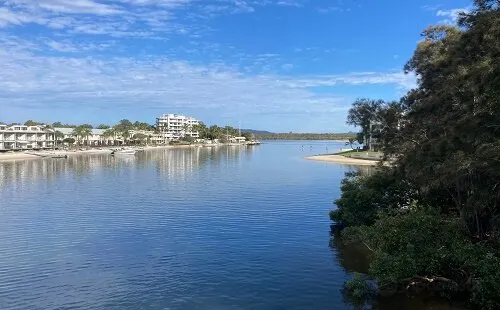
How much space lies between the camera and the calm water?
21.9m

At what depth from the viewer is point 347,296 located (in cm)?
2195

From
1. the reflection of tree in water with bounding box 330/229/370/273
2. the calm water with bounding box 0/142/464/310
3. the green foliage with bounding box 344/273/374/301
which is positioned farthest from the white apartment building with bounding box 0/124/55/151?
the green foliage with bounding box 344/273/374/301

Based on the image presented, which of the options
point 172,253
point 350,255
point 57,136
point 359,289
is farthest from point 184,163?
point 57,136

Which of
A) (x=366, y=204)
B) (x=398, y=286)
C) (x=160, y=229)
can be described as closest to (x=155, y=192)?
(x=160, y=229)

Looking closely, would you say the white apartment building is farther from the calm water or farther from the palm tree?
the calm water

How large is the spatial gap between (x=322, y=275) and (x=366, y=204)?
981 cm

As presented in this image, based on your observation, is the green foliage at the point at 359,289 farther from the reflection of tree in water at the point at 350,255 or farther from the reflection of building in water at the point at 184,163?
the reflection of building in water at the point at 184,163

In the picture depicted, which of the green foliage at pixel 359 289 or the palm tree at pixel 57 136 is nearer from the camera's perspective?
the green foliage at pixel 359 289

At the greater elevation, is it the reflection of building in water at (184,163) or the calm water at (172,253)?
the reflection of building in water at (184,163)

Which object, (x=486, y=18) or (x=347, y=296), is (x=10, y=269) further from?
(x=486, y=18)

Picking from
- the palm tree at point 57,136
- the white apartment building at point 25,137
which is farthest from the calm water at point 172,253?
the palm tree at point 57,136

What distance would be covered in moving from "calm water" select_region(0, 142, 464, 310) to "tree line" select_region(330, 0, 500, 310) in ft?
6.11

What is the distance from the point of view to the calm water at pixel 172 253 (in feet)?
71.7

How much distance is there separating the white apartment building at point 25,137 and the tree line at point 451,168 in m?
159
